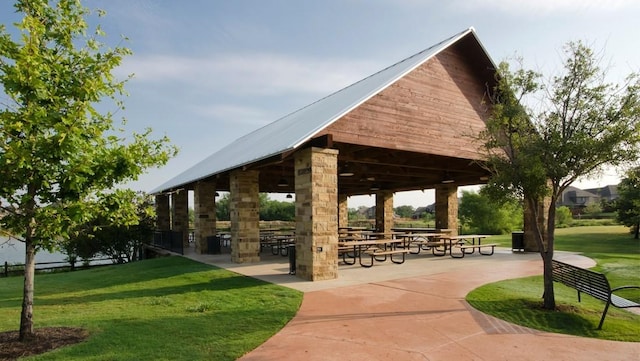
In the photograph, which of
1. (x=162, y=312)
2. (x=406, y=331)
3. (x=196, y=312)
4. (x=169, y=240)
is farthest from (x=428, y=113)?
(x=169, y=240)

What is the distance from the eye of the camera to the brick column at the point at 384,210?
25.2m

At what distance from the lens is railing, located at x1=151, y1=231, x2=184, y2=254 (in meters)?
17.5

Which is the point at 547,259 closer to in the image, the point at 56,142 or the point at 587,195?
the point at 56,142

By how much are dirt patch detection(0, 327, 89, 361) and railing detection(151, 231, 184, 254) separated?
10.6m

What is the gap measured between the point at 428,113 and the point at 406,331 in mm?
7644

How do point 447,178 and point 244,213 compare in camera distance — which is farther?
point 447,178

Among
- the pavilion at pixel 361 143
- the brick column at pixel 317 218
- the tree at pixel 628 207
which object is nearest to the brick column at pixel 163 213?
the pavilion at pixel 361 143

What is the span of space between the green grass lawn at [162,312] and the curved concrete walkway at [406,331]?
19.5 inches

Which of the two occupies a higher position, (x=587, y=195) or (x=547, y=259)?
(x=587, y=195)

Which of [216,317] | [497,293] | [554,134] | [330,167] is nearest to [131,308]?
[216,317]

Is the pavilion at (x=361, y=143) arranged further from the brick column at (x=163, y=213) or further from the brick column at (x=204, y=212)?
the brick column at (x=163, y=213)

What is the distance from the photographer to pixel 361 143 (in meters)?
10.3

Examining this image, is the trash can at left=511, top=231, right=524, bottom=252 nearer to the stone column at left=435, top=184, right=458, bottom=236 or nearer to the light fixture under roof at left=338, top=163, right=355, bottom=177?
the stone column at left=435, top=184, right=458, bottom=236

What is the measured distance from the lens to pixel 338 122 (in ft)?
32.6
